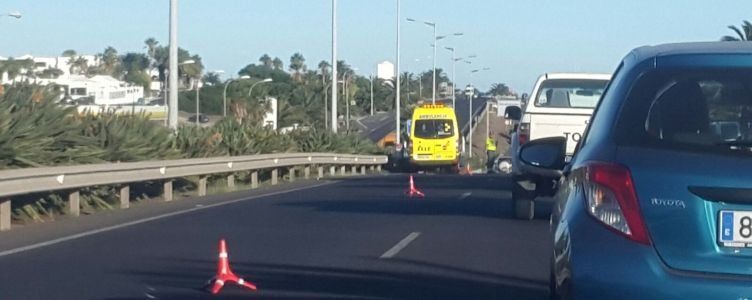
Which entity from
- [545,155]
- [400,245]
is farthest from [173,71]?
[545,155]

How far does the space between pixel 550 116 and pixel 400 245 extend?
4.92 meters

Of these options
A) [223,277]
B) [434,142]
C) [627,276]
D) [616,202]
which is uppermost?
[616,202]

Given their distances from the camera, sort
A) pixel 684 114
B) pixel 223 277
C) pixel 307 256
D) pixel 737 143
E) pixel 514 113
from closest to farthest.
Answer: pixel 737 143 → pixel 684 114 → pixel 223 277 → pixel 307 256 → pixel 514 113

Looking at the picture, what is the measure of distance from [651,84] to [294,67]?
175 meters

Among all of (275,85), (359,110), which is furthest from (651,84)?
(359,110)

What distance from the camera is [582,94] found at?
19.7 metres

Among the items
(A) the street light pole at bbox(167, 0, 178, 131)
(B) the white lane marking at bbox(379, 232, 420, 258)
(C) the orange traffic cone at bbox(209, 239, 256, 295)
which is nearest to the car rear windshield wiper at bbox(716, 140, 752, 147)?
(C) the orange traffic cone at bbox(209, 239, 256, 295)

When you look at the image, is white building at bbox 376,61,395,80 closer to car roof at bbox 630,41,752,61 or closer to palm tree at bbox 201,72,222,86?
palm tree at bbox 201,72,222,86

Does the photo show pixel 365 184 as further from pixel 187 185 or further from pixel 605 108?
pixel 605 108

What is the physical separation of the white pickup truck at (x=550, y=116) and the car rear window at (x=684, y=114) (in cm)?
1165

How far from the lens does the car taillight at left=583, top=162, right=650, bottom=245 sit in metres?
5.41

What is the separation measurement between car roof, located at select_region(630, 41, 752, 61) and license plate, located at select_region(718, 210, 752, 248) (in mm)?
956

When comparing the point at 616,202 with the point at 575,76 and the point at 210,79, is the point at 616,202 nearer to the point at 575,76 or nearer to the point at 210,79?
the point at 575,76

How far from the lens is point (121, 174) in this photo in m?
20.5
